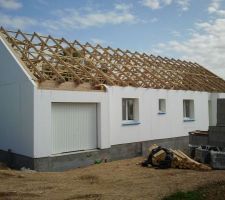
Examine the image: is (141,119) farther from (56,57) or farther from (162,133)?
(56,57)

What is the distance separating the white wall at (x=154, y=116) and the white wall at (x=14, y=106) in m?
4.15

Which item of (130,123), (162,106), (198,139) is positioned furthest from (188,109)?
(130,123)

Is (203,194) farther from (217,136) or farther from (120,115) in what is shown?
(120,115)

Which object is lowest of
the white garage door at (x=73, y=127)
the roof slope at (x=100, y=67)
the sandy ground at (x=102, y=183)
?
the sandy ground at (x=102, y=183)

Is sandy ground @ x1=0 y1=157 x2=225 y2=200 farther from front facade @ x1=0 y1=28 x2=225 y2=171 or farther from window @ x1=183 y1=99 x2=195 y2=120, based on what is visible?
window @ x1=183 y1=99 x2=195 y2=120

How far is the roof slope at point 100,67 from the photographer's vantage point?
543 inches

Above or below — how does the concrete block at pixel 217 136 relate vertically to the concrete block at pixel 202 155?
above

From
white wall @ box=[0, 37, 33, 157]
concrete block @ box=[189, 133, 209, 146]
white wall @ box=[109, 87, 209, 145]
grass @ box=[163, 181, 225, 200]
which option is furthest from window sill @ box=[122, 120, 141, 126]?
grass @ box=[163, 181, 225, 200]

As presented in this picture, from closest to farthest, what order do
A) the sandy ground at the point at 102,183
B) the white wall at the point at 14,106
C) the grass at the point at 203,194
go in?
the grass at the point at 203,194 → the sandy ground at the point at 102,183 → the white wall at the point at 14,106

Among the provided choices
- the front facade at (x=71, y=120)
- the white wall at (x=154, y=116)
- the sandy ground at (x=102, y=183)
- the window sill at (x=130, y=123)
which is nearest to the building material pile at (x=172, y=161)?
the sandy ground at (x=102, y=183)

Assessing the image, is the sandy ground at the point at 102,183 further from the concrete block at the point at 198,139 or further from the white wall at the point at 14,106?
the concrete block at the point at 198,139

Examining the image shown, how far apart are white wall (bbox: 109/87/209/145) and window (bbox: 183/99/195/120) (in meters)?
0.27

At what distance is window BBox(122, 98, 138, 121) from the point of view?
16.2 metres

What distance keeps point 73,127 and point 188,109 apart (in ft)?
31.9
